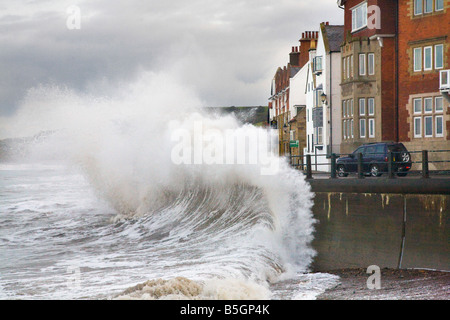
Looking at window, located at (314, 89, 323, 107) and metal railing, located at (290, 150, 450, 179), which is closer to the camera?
metal railing, located at (290, 150, 450, 179)

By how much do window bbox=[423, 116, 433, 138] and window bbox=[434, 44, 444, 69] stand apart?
2.30 m

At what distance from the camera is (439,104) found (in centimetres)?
2638

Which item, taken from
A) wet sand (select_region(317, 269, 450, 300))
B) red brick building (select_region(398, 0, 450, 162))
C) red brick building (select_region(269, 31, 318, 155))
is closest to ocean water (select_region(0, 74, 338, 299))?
wet sand (select_region(317, 269, 450, 300))

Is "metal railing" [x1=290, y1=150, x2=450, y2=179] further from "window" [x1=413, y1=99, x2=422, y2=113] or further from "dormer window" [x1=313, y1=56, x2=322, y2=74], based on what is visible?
"dormer window" [x1=313, y1=56, x2=322, y2=74]

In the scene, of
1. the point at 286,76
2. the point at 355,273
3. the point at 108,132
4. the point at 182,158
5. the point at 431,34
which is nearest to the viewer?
the point at 355,273

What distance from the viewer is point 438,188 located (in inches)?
628

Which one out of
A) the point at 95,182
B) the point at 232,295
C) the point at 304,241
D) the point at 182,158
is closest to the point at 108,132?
the point at 95,182

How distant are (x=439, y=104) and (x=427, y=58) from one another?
84.6 inches

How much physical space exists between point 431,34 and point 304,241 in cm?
1368

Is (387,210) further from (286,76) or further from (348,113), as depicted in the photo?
(286,76)

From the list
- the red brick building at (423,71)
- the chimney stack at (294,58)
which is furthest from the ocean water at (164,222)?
the chimney stack at (294,58)

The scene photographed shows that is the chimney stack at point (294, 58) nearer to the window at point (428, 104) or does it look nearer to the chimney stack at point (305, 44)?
the chimney stack at point (305, 44)

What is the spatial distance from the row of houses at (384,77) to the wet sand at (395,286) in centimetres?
889

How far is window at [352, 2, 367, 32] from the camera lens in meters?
30.8
